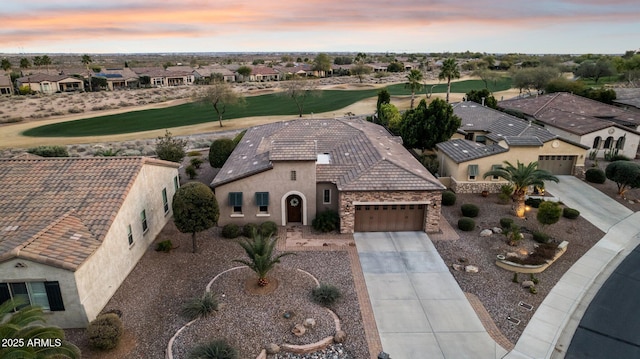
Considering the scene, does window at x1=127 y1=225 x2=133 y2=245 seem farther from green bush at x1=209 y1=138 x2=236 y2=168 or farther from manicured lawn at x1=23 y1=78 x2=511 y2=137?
manicured lawn at x1=23 y1=78 x2=511 y2=137

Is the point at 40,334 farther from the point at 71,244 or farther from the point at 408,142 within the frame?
the point at 408,142

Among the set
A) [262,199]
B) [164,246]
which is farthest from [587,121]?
[164,246]

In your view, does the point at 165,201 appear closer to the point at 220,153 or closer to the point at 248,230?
the point at 248,230

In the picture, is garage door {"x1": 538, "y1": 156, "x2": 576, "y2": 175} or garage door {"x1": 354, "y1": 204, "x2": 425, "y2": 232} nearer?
garage door {"x1": 354, "y1": 204, "x2": 425, "y2": 232}

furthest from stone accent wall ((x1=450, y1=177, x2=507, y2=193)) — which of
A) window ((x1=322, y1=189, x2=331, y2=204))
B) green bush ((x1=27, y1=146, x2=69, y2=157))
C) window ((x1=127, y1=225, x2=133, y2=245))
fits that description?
green bush ((x1=27, y1=146, x2=69, y2=157))

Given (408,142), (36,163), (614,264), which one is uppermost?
(36,163)

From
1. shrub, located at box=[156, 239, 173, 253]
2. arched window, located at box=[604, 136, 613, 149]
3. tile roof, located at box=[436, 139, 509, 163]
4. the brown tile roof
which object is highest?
the brown tile roof

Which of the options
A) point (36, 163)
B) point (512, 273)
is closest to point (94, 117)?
point (36, 163)
